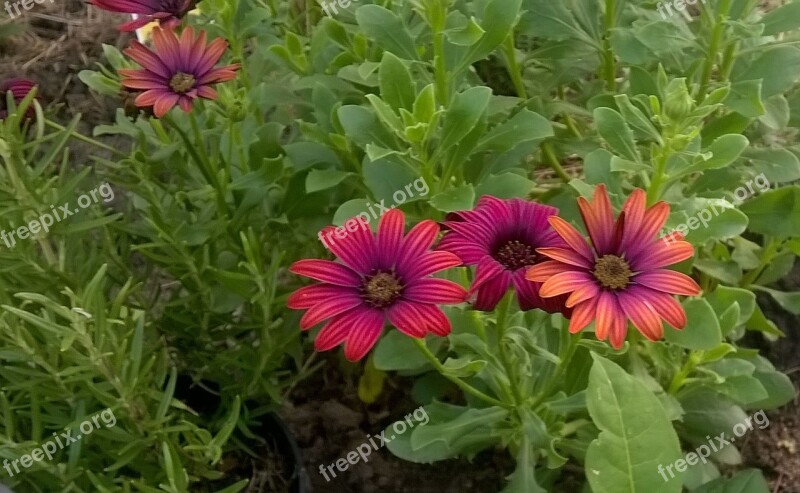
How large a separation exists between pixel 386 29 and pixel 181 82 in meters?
0.29

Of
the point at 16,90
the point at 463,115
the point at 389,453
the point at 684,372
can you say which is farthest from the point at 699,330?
the point at 16,90

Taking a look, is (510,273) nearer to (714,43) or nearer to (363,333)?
(363,333)

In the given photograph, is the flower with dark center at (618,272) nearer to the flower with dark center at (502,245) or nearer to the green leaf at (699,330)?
the flower with dark center at (502,245)

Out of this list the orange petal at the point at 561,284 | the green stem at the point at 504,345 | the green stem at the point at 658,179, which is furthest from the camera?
the green stem at the point at 658,179

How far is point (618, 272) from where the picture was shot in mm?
750

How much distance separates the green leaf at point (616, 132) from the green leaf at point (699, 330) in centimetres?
20

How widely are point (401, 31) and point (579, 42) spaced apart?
1.30 feet

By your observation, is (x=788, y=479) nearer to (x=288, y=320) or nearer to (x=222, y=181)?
(x=288, y=320)

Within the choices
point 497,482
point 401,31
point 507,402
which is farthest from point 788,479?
point 401,31

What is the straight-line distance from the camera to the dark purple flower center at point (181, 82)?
Result: 103 cm

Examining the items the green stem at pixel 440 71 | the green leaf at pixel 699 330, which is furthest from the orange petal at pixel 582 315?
the green stem at pixel 440 71

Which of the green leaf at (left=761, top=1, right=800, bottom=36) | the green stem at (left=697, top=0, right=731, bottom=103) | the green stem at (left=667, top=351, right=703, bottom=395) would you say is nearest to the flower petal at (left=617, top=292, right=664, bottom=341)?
the green stem at (left=667, top=351, right=703, bottom=395)

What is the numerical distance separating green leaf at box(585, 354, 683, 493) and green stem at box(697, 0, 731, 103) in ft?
1.96

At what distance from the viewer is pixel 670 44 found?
1.16m
